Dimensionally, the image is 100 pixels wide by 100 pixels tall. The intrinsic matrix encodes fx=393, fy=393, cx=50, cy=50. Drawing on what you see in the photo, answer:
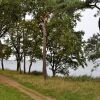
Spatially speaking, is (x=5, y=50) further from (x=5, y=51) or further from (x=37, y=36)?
(x=37, y=36)

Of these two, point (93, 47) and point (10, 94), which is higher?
point (93, 47)

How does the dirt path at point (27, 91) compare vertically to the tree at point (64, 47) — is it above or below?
below

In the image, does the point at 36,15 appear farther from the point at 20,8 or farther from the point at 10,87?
the point at 10,87

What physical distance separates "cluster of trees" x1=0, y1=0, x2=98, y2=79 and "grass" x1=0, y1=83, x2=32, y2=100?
54.0ft

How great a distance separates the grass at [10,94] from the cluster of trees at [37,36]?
54.0ft

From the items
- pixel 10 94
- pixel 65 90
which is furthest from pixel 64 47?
pixel 10 94

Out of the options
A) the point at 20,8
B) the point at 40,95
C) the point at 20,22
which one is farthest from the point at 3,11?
the point at 40,95

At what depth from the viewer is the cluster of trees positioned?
171 ft

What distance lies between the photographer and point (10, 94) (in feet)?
95.8

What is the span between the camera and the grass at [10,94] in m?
27.7

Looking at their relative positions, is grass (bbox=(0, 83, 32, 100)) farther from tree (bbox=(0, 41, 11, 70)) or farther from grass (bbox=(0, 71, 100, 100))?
tree (bbox=(0, 41, 11, 70))

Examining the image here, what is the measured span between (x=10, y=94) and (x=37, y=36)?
3020 centimetres

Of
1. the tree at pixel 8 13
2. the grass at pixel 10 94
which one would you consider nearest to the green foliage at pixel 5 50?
the tree at pixel 8 13

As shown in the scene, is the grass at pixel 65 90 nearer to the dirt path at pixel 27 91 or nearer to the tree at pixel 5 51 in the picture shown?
the dirt path at pixel 27 91
